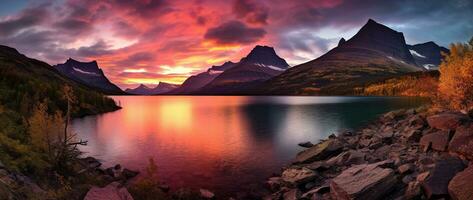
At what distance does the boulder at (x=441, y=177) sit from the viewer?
1861 cm

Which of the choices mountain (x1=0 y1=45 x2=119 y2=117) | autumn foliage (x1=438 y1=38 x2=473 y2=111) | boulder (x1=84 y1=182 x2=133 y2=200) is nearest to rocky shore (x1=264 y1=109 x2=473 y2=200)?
boulder (x1=84 y1=182 x2=133 y2=200)

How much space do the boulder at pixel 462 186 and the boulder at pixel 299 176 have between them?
13315 millimetres

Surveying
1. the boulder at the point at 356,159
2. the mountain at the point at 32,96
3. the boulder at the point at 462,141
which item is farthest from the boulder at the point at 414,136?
the mountain at the point at 32,96

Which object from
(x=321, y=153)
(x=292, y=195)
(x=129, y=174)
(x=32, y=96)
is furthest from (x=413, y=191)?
(x=32, y=96)

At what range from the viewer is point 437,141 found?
30406 mm

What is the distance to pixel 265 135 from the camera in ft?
228

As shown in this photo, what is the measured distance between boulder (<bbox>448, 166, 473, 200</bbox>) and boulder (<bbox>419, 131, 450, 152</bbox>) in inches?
507

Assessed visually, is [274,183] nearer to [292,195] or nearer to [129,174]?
[292,195]

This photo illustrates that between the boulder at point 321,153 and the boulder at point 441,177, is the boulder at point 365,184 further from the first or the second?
the boulder at point 321,153

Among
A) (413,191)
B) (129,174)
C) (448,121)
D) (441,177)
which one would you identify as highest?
(448,121)

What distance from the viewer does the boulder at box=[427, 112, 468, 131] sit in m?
32.8

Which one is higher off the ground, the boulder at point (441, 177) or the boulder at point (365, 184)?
the boulder at point (441, 177)

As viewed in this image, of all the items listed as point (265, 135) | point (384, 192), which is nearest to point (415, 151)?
point (384, 192)

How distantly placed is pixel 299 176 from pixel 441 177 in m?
12.9
